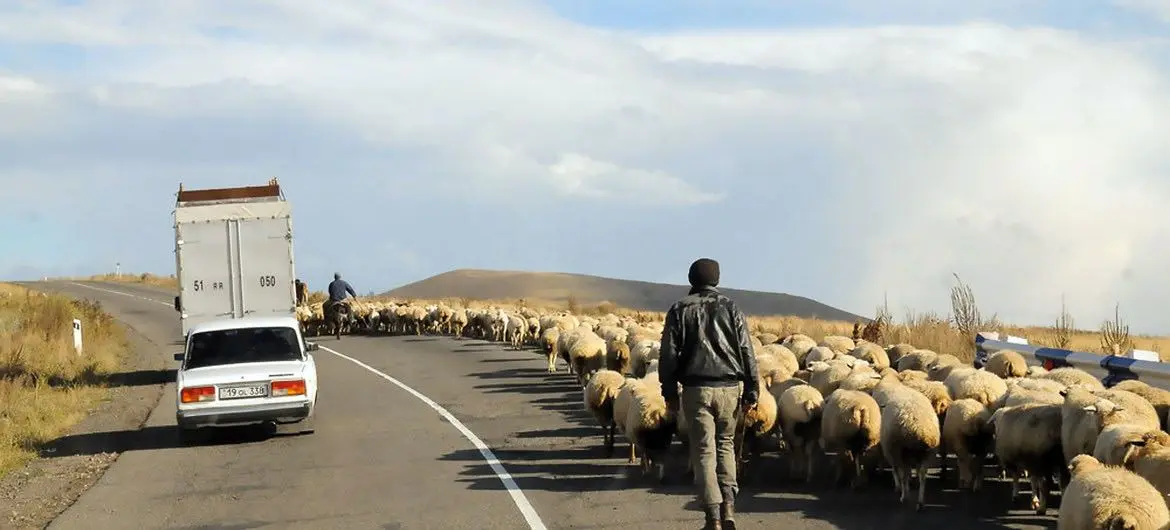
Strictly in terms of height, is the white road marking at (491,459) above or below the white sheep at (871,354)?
below

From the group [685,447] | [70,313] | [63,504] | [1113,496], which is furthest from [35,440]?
[70,313]

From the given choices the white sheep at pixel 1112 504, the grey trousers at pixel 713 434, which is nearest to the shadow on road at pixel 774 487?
the grey trousers at pixel 713 434

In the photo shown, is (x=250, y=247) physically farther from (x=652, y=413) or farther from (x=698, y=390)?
(x=698, y=390)

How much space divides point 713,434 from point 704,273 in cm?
129

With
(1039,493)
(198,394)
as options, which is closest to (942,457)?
(1039,493)

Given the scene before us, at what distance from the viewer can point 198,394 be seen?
16.5 m

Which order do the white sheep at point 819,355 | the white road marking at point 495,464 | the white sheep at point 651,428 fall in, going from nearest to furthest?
the white road marking at point 495,464 < the white sheep at point 651,428 < the white sheep at point 819,355

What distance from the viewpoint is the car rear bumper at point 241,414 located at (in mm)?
16453

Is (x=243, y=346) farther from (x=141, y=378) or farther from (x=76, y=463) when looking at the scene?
(x=141, y=378)

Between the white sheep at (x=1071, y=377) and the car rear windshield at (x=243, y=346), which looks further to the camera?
the car rear windshield at (x=243, y=346)

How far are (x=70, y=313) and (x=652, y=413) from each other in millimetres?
33241

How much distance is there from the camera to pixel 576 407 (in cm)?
1988

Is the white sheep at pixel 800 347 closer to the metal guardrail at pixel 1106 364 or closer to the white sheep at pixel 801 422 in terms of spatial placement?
the metal guardrail at pixel 1106 364

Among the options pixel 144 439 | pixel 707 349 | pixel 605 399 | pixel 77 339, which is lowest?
pixel 144 439
